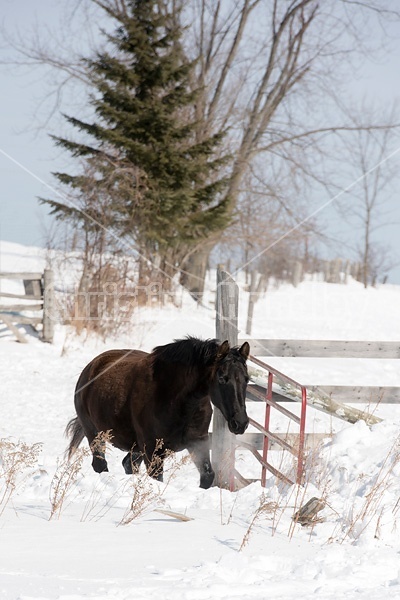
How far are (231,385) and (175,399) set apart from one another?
27.9 inches

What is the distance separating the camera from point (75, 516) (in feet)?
16.2

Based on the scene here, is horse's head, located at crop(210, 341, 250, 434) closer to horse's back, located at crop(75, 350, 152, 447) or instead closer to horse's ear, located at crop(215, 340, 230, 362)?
horse's ear, located at crop(215, 340, 230, 362)

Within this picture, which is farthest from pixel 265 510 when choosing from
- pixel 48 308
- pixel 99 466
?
pixel 48 308

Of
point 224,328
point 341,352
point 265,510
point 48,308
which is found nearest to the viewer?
point 265,510

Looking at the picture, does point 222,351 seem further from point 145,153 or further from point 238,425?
point 145,153

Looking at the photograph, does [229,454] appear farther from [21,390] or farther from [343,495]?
[21,390]

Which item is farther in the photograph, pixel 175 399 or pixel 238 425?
pixel 175 399

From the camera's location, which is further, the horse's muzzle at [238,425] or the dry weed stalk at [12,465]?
the horse's muzzle at [238,425]

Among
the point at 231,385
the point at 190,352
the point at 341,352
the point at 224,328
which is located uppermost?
the point at 224,328

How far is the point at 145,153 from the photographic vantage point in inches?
915

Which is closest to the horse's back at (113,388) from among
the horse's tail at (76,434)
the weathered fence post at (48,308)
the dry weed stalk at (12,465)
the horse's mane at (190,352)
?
the horse's tail at (76,434)

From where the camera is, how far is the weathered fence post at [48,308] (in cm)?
1764

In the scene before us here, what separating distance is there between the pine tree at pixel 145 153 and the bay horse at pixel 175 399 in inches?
600

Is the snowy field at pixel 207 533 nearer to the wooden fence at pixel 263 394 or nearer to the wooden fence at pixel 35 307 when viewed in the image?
the wooden fence at pixel 263 394
